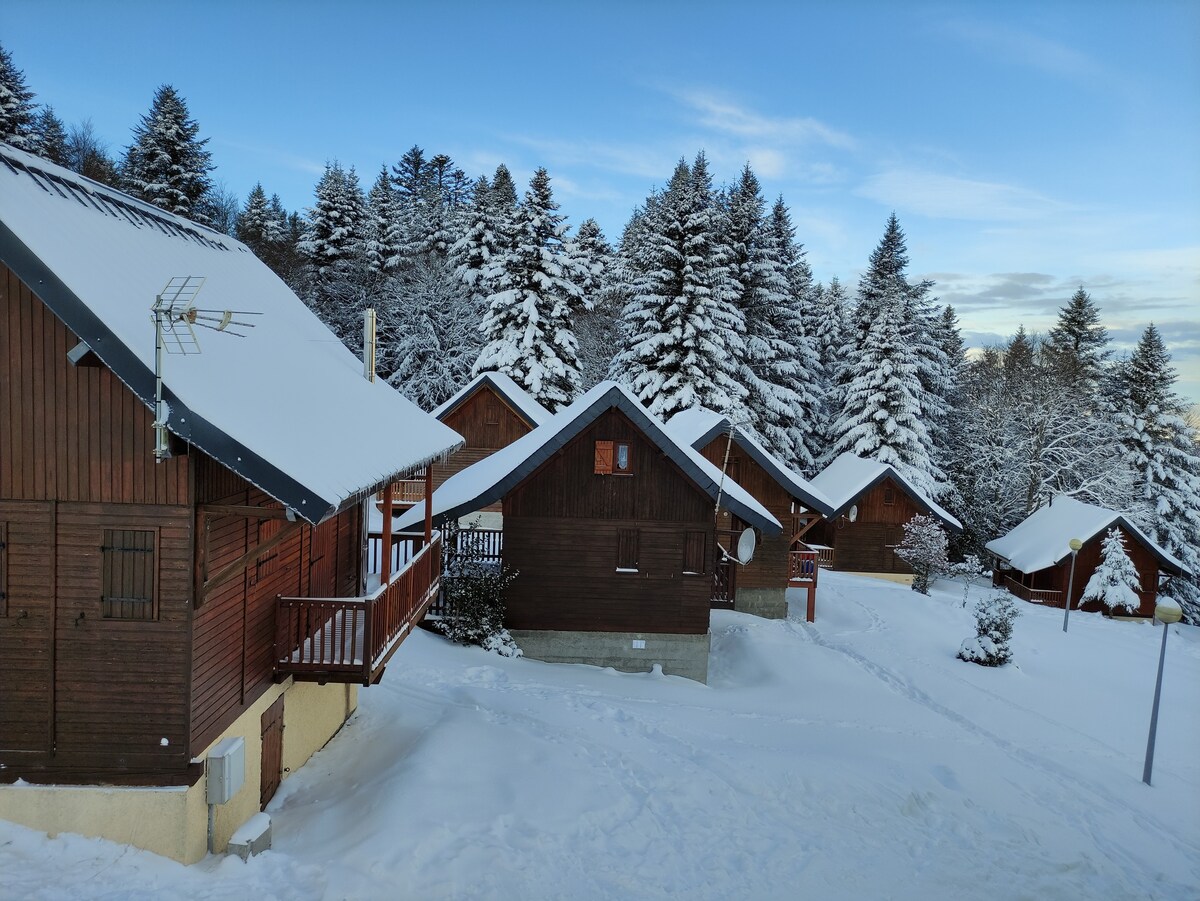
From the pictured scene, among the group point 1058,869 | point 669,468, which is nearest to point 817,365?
point 669,468

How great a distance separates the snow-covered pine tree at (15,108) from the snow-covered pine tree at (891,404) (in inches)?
1553

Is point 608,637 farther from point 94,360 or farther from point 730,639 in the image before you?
point 94,360

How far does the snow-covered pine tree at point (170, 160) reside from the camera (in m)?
36.4

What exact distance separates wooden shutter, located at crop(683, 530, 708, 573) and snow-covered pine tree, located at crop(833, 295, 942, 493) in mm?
24066

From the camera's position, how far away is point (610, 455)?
18.1 meters

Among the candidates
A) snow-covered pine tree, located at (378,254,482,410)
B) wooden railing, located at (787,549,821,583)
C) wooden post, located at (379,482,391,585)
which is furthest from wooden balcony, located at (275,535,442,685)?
snow-covered pine tree, located at (378,254,482,410)

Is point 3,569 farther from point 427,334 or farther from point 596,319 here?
point 596,319

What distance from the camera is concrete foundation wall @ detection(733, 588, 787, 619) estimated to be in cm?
2544

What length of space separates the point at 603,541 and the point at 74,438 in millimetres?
12120

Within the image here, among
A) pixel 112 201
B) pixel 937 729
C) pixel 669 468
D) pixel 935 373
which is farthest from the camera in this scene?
pixel 935 373

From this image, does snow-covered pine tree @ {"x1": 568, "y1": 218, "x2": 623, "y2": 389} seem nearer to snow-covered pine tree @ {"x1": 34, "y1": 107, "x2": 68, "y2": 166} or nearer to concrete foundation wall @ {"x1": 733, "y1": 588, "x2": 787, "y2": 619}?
concrete foundation wall @ {"x1": 733, "y1": 588, "x2": 787, "y2": 619}

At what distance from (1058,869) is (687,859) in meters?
5.12

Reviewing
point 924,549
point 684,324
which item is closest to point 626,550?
point 924,549

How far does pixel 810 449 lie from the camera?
45.2 m
